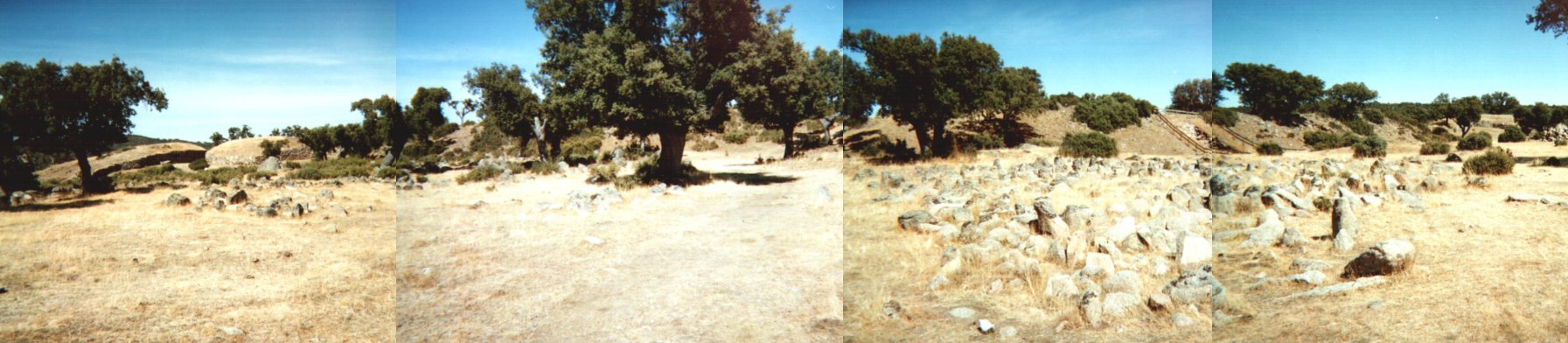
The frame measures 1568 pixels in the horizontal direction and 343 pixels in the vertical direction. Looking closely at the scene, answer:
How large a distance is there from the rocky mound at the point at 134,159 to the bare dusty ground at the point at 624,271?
48.4 feet

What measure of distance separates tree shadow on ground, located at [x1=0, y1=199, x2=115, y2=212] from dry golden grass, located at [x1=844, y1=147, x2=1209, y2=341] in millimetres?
18206

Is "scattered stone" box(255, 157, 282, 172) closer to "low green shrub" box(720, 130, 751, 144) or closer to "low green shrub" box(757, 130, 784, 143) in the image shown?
"low green shrub" box(720, 130, 751, 144)

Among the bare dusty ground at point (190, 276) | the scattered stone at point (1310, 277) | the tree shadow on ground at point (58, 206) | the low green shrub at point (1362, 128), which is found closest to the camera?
the scattered stone at point (1310, 277)

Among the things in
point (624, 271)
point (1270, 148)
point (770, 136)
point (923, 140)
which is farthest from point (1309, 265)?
point (770, 136)

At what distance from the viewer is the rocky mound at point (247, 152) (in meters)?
31.1

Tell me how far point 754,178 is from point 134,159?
28.3 meters

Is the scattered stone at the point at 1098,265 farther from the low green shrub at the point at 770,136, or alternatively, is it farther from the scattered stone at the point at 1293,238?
the low green shrub at the point at 770,136

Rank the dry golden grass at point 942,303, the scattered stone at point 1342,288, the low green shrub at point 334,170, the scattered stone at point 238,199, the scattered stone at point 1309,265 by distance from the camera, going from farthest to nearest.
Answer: the low green shrub at point 334,170
the scattered stone at point 238,199
the scattered stone at point 1309,265
the scattered stone at point 1342,288
the dry golden grass at point 942,303

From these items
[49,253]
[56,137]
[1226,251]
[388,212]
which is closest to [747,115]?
[388,212]

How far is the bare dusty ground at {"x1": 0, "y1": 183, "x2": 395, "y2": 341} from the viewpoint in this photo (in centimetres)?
584

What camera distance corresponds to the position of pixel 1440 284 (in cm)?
496

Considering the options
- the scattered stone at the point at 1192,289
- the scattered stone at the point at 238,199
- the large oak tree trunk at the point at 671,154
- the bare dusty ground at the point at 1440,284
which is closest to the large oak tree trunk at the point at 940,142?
the large oak tree trunk at the point at 671,154

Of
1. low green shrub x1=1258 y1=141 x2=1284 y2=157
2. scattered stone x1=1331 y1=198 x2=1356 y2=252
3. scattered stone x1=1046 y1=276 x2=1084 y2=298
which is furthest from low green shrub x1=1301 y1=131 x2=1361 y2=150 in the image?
scattered stone x1=1046 y1=276 x2=1084 y2=298

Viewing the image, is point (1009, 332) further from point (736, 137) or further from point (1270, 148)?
point (736, 137)
